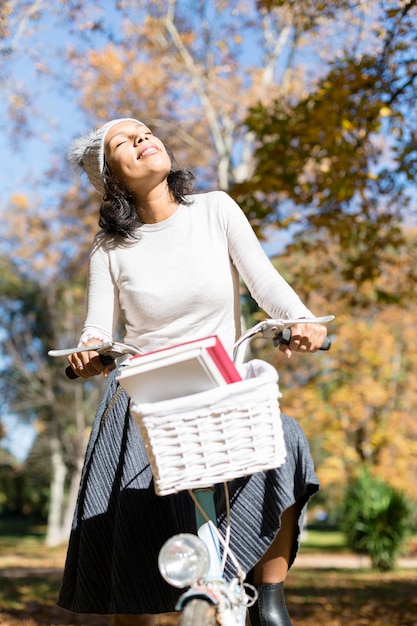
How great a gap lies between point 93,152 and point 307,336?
1.17 metres

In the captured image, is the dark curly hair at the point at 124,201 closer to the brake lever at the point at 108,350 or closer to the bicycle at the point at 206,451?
the brake lever at the point at 108,350

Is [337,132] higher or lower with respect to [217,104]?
lower

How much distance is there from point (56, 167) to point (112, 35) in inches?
196

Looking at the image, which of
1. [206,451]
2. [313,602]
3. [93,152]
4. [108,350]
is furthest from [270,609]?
[313,602]

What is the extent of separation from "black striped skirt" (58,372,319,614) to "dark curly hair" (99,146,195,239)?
542 millimetres

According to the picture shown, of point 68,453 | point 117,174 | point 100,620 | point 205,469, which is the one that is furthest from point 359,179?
point 68,453

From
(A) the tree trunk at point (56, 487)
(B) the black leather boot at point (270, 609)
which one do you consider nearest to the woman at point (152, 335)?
(B) the black leather boot at point (270, 609)

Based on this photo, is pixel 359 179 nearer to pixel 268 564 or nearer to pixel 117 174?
pixel 117 174

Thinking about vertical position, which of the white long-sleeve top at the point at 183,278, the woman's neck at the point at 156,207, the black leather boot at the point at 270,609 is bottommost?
the black leather boot at the point at 270,609

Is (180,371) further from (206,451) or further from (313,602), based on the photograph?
(313,602)

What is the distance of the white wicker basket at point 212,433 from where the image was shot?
175 centimetres

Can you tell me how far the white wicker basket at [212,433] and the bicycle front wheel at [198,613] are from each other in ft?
0.90

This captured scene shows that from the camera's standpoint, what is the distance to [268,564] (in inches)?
89.4

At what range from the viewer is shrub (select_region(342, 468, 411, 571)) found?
1338cm
